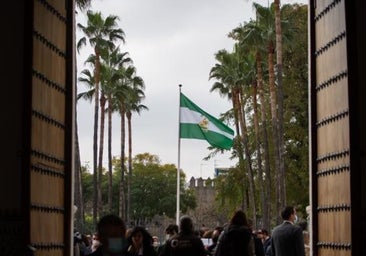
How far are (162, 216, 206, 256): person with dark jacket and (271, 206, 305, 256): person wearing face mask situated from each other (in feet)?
6.68

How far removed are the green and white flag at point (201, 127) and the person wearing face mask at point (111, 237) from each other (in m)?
23.2

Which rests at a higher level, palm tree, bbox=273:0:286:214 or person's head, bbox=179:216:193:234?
palm tree, bbox=273:0:286:214

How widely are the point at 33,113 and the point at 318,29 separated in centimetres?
373

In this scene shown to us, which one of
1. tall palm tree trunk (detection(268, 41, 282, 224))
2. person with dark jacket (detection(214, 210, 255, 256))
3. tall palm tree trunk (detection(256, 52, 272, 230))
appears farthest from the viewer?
tall palm tree trunk (detection(256, 52, 272, 230))

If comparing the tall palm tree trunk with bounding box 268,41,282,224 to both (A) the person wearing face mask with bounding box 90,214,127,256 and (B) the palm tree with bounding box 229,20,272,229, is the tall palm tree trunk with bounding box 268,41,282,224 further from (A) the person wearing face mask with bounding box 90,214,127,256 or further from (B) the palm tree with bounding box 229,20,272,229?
(A) the person wearing face mask with bounding box 90,214,127,256

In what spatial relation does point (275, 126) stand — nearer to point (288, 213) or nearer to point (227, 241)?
point (288, 213)

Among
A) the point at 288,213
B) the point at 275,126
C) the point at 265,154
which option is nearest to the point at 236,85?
the point at 265,154

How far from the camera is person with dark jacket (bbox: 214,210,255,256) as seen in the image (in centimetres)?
1041

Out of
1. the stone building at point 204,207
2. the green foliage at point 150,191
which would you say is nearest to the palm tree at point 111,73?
the green foliage at point 150,191

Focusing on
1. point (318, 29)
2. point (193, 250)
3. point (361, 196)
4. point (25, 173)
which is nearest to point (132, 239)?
point (193, 250)

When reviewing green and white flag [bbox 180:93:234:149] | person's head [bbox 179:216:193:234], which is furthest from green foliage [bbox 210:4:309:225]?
person's head [bbox 179:216:193:234]

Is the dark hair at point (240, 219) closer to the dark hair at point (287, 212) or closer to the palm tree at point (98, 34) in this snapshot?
the dark hair at point (287, 212)

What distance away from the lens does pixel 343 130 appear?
915cm

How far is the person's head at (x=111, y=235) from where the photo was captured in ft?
15.9
